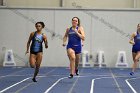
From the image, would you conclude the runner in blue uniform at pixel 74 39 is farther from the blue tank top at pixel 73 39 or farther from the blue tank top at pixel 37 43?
the blue tank top at pixel 37 43

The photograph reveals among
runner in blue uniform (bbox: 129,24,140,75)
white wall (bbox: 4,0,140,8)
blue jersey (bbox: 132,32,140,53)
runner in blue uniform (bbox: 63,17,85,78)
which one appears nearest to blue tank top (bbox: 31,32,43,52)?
runner in blue uniform (bbox: 63,17,85,78)

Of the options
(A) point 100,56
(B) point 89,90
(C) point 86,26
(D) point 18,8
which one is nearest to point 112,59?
(A) point 100,56

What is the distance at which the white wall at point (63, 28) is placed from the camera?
21719 mm

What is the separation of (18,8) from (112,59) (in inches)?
224

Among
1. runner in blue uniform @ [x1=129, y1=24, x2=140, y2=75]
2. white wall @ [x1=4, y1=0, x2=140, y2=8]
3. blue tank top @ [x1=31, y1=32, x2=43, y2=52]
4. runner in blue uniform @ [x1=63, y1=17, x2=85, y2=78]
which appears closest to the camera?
blue tank top @ [x1=31, y1=32, x2=43, y2=52]

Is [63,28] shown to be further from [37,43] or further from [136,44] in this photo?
[37,43]

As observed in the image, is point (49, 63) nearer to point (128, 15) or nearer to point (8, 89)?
point (128, 15)

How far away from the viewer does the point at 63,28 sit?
2180cm

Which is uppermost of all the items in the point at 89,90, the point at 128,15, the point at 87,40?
the point at 128,15

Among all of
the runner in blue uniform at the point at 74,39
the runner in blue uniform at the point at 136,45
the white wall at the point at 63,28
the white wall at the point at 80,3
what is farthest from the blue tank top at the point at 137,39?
the white wall at the point at 80,3

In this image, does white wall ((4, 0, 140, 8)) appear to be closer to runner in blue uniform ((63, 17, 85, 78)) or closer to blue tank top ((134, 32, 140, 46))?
blue tank top ((134, 32, 140, 46))

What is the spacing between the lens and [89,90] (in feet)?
32.9

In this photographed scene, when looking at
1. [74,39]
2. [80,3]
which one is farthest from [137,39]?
[80,3]

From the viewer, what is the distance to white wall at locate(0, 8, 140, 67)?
21.7 meters
